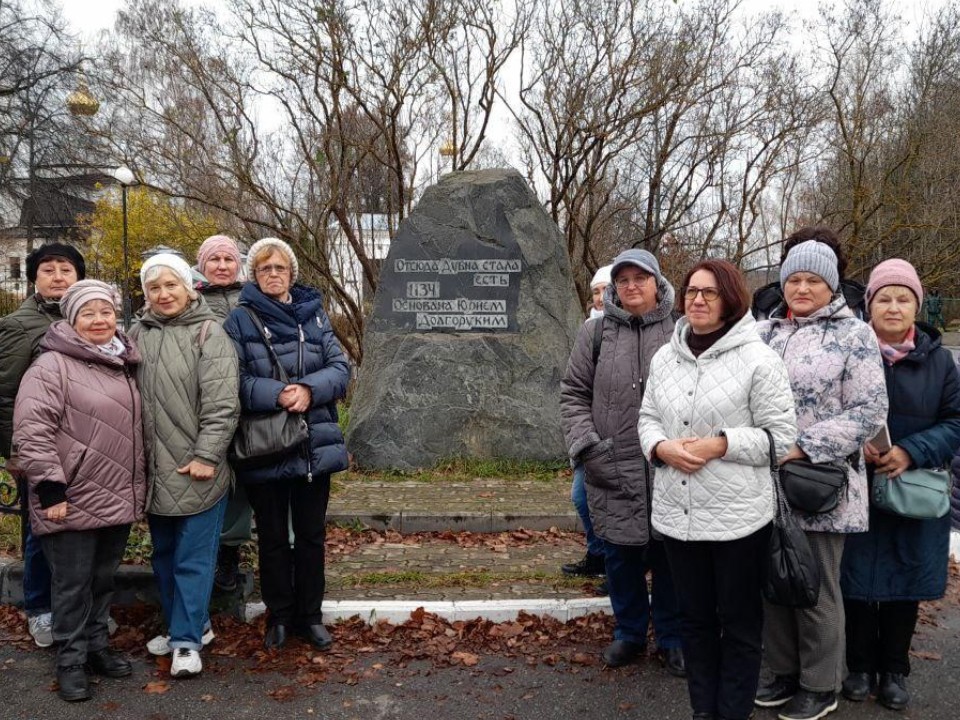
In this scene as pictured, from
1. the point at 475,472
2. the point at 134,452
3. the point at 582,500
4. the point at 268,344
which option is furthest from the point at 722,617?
the point at 475,472

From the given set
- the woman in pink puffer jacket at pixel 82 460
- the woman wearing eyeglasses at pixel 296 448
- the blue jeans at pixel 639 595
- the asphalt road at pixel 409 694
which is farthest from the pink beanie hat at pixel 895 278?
the woman in pink puffer jacket at pixel 82 460

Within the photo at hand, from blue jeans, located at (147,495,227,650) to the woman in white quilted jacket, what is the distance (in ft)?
6.55

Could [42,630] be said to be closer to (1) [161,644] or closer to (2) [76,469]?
(1) [161,644]

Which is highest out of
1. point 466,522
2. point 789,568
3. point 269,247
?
point 269,247

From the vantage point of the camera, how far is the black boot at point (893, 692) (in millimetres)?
3143

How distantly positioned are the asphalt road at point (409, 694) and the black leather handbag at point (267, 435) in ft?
3.19

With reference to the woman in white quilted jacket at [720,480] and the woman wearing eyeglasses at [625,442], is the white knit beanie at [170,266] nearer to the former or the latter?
the woman wearing eyeglasses at [625,442]

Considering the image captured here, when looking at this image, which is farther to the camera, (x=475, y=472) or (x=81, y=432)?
(x=475, y=472)

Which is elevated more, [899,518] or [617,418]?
[617,418]

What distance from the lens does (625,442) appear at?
11.0 ft

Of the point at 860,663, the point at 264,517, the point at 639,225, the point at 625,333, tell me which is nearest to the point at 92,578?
the point at 264,517

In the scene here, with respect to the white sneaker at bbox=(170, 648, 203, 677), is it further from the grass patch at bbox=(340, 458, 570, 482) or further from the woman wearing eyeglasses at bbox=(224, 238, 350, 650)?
the grass patch at bbox=(340, 458, 570, 482)

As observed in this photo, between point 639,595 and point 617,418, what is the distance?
0.84 metres

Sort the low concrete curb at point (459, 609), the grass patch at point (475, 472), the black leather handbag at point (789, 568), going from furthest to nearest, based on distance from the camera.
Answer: the grass patch at point (475, 472) → the low concrete curb at point (459, 609) → the black leather handbag at point (789, 568)
